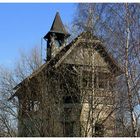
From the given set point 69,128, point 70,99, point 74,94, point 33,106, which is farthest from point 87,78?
point 33,106

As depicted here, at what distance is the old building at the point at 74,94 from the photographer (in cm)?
1606

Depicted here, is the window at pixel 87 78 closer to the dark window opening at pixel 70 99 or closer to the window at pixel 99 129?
the dark window opening at pixel 70 99

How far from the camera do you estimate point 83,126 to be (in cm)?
1700

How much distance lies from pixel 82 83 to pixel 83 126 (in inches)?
80.7

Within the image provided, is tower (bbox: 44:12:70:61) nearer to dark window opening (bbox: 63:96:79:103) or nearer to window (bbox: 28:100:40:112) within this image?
dark window opening (bbox: 63:96:79:103)

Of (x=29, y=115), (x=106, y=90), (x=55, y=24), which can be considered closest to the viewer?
(x=106, y=90)

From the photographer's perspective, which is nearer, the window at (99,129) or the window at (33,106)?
the window at (99,129)

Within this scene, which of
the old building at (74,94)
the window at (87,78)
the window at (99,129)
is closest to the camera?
the old building at (74,94)

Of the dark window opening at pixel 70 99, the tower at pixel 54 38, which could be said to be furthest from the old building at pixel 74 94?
the tower at pixel 54 38

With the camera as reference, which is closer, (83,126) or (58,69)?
(83,126)

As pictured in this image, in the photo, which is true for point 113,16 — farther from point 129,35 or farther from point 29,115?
point 29,115

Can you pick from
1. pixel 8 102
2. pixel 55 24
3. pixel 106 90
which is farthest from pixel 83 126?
pixel 55 24

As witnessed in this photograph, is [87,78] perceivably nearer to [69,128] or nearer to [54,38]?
[69,128]

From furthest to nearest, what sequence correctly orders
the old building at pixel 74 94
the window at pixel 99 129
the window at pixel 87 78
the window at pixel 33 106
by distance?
the window at pixel 33 106 → the window at pixel 99 129 → the window at pixel 87 78 → the old building at pixel 74 94
